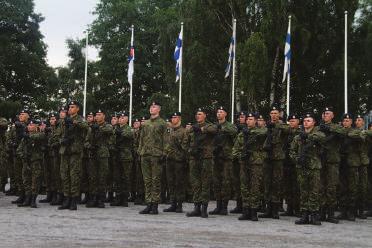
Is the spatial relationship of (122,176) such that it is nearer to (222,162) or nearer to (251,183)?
(222,162)

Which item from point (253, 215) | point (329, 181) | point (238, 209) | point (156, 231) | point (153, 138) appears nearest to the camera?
point (156, 231)

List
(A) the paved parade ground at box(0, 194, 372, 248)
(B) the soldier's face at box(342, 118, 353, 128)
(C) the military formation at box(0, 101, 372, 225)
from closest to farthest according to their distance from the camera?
1. (A) the paved parade ground at box(0, 194, 372, 248)
2. (C) the military formation at box(0, 101, 372, 225)
3. (B) the soldier's face at box(342, 118, 353, 128)

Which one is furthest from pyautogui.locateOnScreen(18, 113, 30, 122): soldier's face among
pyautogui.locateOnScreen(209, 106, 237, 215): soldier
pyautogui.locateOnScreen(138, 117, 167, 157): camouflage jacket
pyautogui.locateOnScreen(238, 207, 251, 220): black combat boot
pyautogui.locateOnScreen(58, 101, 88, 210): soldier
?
pyautogui.locateOnScreen(238, 207, 251, 220): black combat boot

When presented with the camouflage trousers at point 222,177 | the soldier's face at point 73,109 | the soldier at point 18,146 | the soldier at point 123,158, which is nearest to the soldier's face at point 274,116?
the camouflage trousers at point 222,177

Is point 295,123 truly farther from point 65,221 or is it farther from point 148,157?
point 65,221

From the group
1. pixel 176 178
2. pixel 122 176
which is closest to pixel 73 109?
pixel 122 176

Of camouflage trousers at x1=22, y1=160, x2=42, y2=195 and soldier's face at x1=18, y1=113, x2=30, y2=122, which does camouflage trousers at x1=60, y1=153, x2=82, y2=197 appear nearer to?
camouflage trousers at x1=22, y1=160, x2=42, y2=195

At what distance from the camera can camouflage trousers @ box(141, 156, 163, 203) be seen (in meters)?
10.8

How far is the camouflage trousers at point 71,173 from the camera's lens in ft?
36.3

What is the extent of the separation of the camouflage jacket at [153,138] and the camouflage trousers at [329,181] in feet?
10.1

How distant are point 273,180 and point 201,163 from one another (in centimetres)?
143

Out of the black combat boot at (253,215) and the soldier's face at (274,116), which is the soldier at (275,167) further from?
the black combat boot at (253,215)

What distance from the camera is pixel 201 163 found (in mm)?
10945

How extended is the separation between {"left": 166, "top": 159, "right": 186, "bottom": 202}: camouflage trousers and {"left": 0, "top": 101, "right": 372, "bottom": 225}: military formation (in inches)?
0.9
